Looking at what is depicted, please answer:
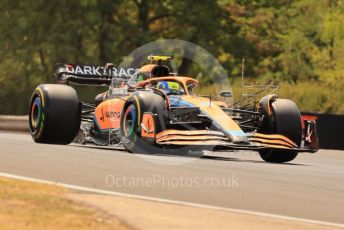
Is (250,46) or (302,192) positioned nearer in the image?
(302,192)

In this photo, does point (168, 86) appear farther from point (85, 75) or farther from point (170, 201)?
point (170, 201)

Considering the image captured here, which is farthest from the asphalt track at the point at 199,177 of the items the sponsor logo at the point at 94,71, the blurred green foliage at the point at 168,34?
the blurred green foliage at the point at 168,34

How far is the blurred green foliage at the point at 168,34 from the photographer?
48.1 metres

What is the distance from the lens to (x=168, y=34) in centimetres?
5091

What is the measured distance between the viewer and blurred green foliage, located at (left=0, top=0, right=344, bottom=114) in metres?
48.1

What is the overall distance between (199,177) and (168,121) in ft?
10.6

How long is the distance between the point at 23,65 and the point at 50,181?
3770 centimetres

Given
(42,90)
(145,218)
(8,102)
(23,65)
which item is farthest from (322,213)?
(23,65)

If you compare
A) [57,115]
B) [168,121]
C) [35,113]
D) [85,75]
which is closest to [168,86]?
[168,121]

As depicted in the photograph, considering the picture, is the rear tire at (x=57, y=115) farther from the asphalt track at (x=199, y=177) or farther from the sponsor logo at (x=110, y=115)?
the sponsor logo at (x=110, y=115)

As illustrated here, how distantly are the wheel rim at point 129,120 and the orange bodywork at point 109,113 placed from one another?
0.86 m

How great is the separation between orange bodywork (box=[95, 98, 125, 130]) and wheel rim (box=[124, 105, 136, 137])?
865 millimetres

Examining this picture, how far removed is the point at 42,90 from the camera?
18156 mm

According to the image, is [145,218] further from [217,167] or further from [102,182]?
[217,167]
